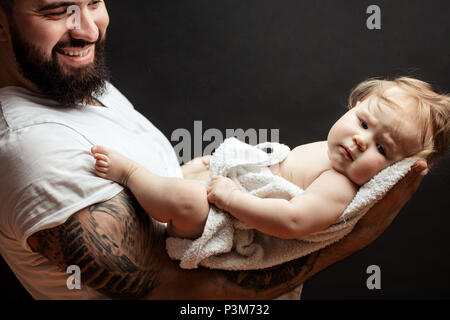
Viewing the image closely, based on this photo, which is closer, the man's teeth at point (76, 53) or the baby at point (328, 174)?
the baby at point (328, 174)

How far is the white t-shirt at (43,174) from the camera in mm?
1056

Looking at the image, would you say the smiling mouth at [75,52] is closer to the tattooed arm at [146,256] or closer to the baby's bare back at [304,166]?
the tattooed arm at [146,256]

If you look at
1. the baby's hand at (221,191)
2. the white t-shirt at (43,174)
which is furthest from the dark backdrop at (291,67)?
the baby's hand at (221,191)

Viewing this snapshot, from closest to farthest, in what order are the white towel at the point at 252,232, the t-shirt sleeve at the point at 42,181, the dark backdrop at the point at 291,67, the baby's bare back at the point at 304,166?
the t-shirt sleeve at the point at 42,181 < the white towel at the point at 252,232 < the baby's bare back at the point at 304,166 < the dark backdrop at the point at 291,67

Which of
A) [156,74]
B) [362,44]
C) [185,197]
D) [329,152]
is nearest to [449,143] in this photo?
[329,152]

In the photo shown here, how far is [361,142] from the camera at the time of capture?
1.17 metres

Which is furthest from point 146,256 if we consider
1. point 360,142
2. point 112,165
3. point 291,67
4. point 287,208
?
point 291,67

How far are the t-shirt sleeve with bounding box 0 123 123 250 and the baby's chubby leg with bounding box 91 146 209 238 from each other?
0.04 metres

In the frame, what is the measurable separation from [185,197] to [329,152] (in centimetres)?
40

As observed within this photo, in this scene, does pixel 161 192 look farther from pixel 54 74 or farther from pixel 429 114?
pixel 429 114

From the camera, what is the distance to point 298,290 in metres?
1.33

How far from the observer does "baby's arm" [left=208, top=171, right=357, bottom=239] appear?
3.66 ft

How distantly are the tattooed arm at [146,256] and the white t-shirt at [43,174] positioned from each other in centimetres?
4

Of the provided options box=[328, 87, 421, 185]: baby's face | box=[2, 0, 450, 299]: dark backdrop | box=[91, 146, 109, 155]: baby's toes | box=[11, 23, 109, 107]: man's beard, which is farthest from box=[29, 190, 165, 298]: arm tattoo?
box=[2, 0, 450, 299]: dark backdrop
